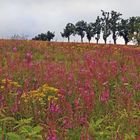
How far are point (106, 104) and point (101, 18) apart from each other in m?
116

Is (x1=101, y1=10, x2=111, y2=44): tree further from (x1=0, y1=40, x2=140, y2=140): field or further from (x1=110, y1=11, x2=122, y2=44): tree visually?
(x1=0, y1=40, x2=140, y2=140): field

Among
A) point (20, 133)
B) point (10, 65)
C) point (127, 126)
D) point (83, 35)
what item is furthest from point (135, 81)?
point (83, 35)

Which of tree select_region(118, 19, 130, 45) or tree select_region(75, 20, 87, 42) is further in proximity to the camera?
tree select_region(75, 20, 87, 42)

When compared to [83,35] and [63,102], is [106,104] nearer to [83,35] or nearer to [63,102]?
[63,102]

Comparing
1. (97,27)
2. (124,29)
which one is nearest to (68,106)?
(124,29)

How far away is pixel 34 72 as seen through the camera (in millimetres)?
8758

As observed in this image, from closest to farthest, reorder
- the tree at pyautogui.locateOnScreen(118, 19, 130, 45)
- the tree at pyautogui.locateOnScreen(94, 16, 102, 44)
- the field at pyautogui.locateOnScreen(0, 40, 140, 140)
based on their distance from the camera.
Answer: the field at pyautogui.locateOnScreen(0, 40, 140, 140) < the tree at pyautogui.locateOnScreen(118, 19, 130, 45) < the tree at pyautogui.locateOnScreen(94, 16, 102, 44)

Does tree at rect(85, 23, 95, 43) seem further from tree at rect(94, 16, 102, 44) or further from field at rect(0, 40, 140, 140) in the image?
field at rect(0, 40, 140, 140)

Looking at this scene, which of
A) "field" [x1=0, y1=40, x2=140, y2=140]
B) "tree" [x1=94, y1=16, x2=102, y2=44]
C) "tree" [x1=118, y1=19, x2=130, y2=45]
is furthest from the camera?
"tree" [x1=94, y1=16, x2=102, y2=44]

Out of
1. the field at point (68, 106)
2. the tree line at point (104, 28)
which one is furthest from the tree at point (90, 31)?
the field at point (68, 106)

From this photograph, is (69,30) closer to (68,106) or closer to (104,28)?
(104,28)

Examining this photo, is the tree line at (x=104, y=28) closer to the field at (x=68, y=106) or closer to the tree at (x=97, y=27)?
the tree at (x=97, y=27)

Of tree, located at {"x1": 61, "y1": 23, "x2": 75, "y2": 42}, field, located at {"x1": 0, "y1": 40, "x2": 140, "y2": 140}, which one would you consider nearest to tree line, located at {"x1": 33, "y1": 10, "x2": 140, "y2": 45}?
tree, located at {"x1": 61, "y1": 23, "x2": 75, "y2": 42}

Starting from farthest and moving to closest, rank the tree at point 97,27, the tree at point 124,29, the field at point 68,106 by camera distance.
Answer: the tree at point 97,27 → the tree at point 124,29 → the field at point 68,106
